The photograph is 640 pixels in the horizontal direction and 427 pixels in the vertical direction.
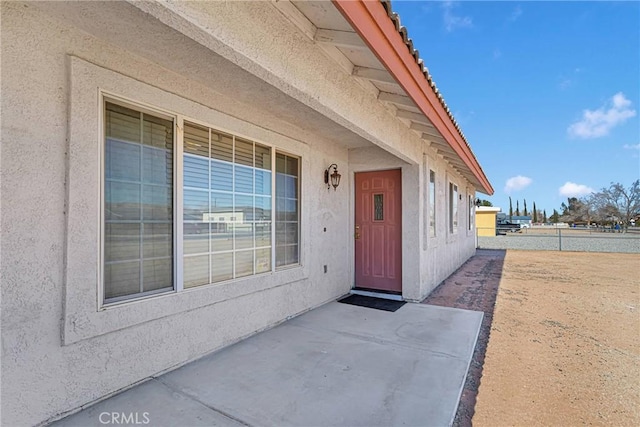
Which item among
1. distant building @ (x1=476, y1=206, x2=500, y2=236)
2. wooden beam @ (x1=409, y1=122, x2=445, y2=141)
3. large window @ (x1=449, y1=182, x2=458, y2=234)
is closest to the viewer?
wooden beam @ (x1=409, y1=122, x2=445, y2=141)

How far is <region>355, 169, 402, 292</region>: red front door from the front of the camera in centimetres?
664

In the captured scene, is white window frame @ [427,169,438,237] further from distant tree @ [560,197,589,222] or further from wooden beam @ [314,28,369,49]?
distant tree @ [560,197,589,222]

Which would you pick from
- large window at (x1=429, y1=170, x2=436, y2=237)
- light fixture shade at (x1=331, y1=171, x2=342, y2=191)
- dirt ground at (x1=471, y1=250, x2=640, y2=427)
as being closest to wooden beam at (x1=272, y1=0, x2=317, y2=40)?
light fixture shade at (x1=331, y1=171, x2=342, y2=191)

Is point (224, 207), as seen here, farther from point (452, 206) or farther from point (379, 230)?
point (452, 206)

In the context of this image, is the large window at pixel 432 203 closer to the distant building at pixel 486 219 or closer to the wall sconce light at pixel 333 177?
the wall sconce light at pixel 333 177

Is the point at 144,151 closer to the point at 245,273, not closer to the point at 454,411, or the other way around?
the point at 245,273

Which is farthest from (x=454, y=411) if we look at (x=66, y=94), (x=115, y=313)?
(x=66, y=94)

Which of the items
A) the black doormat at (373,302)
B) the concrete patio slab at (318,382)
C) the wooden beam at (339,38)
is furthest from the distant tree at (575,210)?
the wooden beam at (339,38)

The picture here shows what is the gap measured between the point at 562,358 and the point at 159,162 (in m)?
5.34

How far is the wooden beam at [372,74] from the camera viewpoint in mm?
3469

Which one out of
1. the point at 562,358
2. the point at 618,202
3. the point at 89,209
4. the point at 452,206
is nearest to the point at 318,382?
the point at 89,209

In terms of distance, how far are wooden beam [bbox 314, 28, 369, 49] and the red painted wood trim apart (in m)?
0.21

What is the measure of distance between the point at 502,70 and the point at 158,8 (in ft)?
61.8

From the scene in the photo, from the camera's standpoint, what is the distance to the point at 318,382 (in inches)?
124
